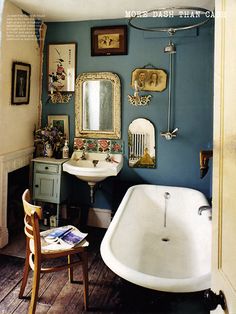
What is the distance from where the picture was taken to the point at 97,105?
3.32m

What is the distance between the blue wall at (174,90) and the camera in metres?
3.01

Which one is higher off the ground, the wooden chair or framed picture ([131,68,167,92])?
framed picture ([131,68,167,92])

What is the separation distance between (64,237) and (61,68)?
7.02 ft

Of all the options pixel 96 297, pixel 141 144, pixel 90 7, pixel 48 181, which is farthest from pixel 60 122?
pixel 96 297

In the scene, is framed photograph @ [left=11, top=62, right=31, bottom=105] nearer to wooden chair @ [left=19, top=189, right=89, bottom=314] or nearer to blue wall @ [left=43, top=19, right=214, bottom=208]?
blue wall @ [left=43, top=19, right=214, bottom=208]

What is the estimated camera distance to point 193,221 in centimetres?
289

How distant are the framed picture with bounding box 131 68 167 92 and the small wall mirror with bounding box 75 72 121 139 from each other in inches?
9.8

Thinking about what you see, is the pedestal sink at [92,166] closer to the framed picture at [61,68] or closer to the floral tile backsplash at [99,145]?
the floral tile backsplash at [99,145]

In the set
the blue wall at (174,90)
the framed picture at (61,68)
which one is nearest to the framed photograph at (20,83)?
the framed picture at (61,68)

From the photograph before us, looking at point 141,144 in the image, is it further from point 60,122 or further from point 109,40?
point 109,40

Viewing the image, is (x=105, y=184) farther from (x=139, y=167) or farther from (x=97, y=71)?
(x=97, y=71)

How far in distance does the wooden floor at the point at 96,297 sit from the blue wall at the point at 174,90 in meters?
1.28

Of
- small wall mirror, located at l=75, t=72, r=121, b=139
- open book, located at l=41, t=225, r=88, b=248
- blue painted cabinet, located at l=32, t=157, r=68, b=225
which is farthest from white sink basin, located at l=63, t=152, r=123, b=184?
open book, located at l=41, t=225, r=88, b=248

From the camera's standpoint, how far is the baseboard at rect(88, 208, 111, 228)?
11.2 feet
